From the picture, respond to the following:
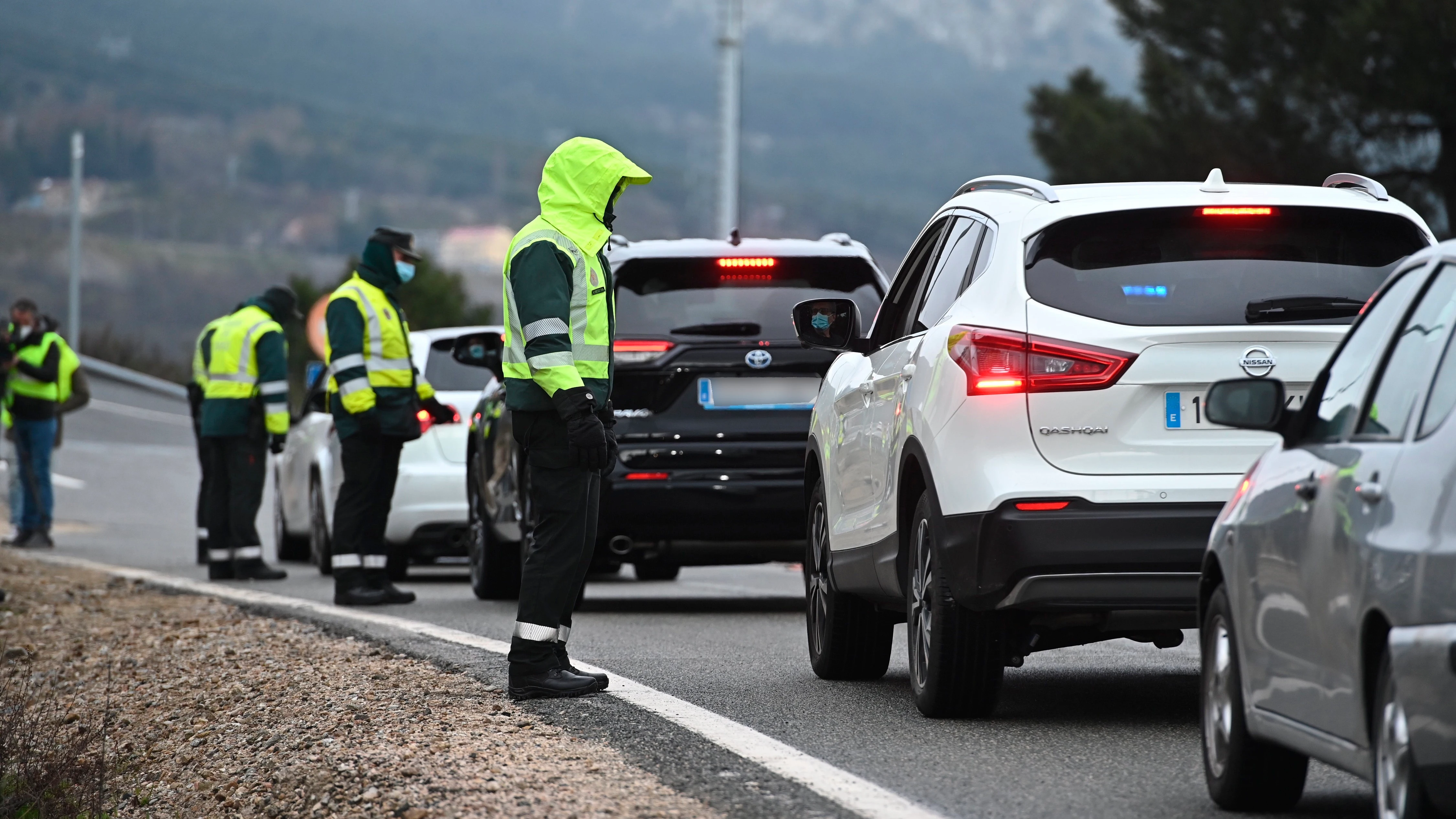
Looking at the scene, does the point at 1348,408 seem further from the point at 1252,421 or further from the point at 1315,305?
the point at 1315,305

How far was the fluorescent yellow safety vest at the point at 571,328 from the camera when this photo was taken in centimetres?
762

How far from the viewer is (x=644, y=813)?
5.39 m

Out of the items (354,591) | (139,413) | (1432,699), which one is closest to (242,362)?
(354,591)

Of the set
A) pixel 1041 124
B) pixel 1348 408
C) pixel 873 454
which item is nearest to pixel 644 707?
pixel 873 454

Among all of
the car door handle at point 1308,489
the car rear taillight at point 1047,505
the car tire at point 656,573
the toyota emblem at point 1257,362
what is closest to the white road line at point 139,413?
the car tire at point 656,573

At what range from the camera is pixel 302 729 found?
24.0 feet

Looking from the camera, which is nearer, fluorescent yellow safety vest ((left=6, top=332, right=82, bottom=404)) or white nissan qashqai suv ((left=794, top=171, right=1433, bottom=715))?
white nissan qashqai suv ((left=794, top=171, right=1433, bottom=715))

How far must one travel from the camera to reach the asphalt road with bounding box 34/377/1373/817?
5.81 metres

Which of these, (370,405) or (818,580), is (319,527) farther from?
(818,580)

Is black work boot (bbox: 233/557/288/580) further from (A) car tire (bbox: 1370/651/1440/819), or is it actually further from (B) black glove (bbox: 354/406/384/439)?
(A) car tire (bbox: 1370/651/1440/819)

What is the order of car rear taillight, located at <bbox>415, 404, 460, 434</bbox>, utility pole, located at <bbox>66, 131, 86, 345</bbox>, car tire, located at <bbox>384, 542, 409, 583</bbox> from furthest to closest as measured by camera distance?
1. utility pole, located at <bbox>66, 131, 86, 345</bbox>
2. car tire, located at <bbox>384, 542, 409, 583</bbox>
3. car rear taillight, located at <bbox>415, 404, 460, 434</bbox>

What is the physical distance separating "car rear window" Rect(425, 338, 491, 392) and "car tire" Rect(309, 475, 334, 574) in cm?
192

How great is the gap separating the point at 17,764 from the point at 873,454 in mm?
3291

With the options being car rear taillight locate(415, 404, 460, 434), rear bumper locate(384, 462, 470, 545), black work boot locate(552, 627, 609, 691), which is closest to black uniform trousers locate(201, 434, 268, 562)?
rear bumper locate(384, 462, 470, 545)
